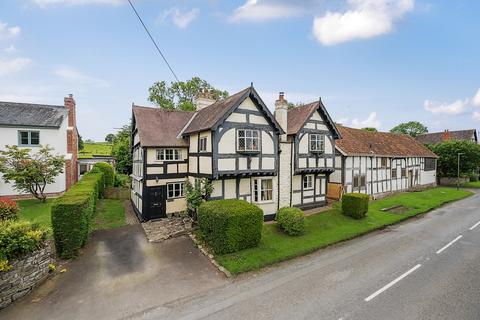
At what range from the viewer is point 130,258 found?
504 inches

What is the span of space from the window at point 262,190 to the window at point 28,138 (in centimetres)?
2133

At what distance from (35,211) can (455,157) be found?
5265 cm

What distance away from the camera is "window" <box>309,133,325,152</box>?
20.7m

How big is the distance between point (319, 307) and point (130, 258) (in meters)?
9.31

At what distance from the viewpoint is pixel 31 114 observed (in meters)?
24.5

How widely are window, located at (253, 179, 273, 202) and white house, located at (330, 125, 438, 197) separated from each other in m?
9.36

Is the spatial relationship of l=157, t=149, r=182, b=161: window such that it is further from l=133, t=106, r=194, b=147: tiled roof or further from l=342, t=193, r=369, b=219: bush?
l=342, t=193, r=369, b=219: bush

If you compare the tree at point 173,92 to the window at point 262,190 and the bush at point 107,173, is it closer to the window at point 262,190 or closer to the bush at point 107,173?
the bush at point 107,173

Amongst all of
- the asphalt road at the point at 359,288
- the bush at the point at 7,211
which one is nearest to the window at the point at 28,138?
the bush at the point at 7,211

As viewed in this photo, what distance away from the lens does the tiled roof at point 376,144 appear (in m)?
26.2

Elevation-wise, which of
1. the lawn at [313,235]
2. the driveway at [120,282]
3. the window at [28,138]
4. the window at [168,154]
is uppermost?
the window at [28,138]

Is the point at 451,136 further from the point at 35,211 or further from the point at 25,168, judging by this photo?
the point at 25,168

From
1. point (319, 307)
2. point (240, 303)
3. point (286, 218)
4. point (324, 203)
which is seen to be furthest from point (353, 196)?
point (240, 303)

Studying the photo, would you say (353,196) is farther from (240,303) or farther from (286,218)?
(240,303)
